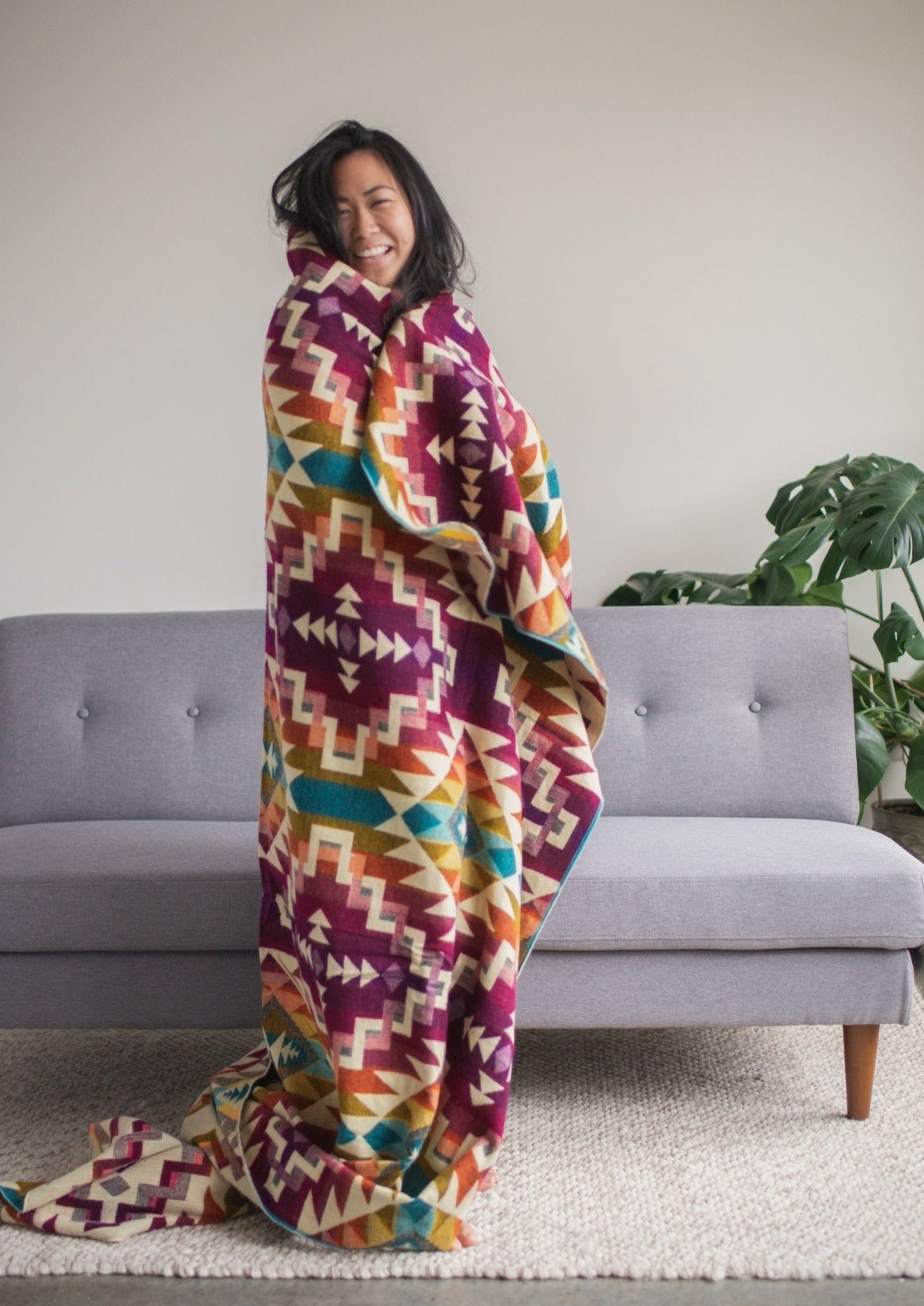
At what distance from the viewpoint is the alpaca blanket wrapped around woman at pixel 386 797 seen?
52.7 inches

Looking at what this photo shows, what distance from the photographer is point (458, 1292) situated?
4.07ft

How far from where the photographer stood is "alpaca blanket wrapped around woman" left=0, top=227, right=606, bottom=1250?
4.39 feet

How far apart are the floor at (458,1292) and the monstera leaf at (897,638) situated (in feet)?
4.54

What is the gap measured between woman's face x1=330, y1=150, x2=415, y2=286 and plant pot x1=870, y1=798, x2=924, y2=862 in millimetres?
1605

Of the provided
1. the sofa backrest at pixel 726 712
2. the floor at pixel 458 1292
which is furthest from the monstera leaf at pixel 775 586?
the floor at pixel 458 1292

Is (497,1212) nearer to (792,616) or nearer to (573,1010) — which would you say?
(573,1010)

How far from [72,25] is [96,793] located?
1.99 metres

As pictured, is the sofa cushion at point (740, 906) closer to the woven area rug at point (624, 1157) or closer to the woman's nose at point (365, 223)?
the woven area rug at point (624, 1157)

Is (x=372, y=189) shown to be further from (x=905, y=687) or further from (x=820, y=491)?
(x=905, y=687)

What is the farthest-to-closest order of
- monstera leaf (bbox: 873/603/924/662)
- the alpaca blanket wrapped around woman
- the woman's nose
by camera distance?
monstera leaf (bbox: 873/603/924/662)
the woman's nose
the alpaca blanket wrapped around woman

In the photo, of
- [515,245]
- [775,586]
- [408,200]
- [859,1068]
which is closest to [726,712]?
[775,586]

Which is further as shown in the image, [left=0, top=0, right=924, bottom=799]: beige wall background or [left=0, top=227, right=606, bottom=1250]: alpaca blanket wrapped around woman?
[left=0, top=0, right=924, bottom=799]: beige wall background

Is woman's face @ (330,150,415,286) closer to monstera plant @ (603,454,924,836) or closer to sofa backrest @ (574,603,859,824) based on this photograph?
sofa backrest @ (574,603,859,824)

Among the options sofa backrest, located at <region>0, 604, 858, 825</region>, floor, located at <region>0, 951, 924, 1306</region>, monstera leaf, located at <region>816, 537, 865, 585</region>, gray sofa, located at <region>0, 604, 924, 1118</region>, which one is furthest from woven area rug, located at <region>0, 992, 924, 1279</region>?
monstera leaf, located at <region>816, 537, 865, 585</region>
